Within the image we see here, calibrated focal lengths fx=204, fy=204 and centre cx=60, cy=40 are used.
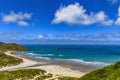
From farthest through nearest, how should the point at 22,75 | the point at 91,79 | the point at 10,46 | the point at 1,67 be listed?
the point at 10,46, the point at 1,67, the point at 22,75, the point at 91,79

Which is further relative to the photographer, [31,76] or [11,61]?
[11,61]

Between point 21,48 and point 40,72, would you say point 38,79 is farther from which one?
point 21,48

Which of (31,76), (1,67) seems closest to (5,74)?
(31,76)

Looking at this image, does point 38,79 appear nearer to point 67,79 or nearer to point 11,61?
point 67,79

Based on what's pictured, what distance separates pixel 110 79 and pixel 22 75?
3280 cm

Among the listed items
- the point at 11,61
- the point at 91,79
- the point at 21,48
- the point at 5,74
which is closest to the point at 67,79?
the point at 5,74

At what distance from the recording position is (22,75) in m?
41.7

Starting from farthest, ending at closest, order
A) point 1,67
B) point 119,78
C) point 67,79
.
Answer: point 1,67 < point 67,79 < point 119,78

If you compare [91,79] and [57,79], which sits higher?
[91,79]

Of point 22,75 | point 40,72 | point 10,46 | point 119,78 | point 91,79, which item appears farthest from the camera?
point 10,46

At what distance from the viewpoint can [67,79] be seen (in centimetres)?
3872

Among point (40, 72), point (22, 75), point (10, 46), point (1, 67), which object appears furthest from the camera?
point (10, 46)

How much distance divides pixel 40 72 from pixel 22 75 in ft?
22.5

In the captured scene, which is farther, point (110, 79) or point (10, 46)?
point (10, 46)
